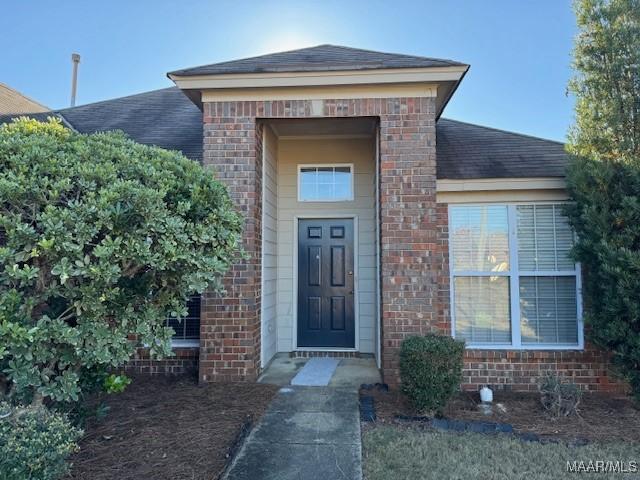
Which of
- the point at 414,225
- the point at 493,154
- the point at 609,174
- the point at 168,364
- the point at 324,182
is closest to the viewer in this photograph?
the point at 609,174

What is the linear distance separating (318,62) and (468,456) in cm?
453

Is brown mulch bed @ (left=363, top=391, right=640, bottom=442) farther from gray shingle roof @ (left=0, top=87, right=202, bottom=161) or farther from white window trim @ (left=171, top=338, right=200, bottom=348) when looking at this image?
gray shingle roof @ (left=0, top=87, right=202, bottom=161)

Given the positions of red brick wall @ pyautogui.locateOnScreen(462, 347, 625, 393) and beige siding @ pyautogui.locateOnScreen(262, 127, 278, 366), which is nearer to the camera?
red brick wall @ pyautogui.locateOnScreen(462, 347, 625, 393)

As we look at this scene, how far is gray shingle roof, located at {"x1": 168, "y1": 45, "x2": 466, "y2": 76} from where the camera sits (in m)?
4.88

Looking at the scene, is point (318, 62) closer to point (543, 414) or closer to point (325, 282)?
point (325, 282)

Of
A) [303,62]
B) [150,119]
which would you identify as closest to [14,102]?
[150,119]

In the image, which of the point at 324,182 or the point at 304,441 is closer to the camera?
the point at 304,441

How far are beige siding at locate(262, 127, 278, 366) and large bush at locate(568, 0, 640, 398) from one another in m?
3.83

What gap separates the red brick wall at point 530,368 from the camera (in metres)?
4.95

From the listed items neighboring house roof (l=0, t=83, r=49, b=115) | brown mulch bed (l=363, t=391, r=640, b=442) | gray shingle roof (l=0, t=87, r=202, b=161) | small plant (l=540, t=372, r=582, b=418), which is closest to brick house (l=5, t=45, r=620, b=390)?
brown mulch bed (l=363, t=391, r=640, b=442)

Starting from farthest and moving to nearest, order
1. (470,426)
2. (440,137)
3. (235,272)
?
(440,137) → (235,272) → (470,426)

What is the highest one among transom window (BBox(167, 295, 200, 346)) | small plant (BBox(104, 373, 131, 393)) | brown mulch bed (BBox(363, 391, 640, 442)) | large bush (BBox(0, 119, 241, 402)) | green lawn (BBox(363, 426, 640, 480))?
large bush (BBox(0, 119, 241, 402))

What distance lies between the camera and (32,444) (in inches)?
97.5

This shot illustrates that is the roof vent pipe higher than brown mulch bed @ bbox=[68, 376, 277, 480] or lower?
higher
